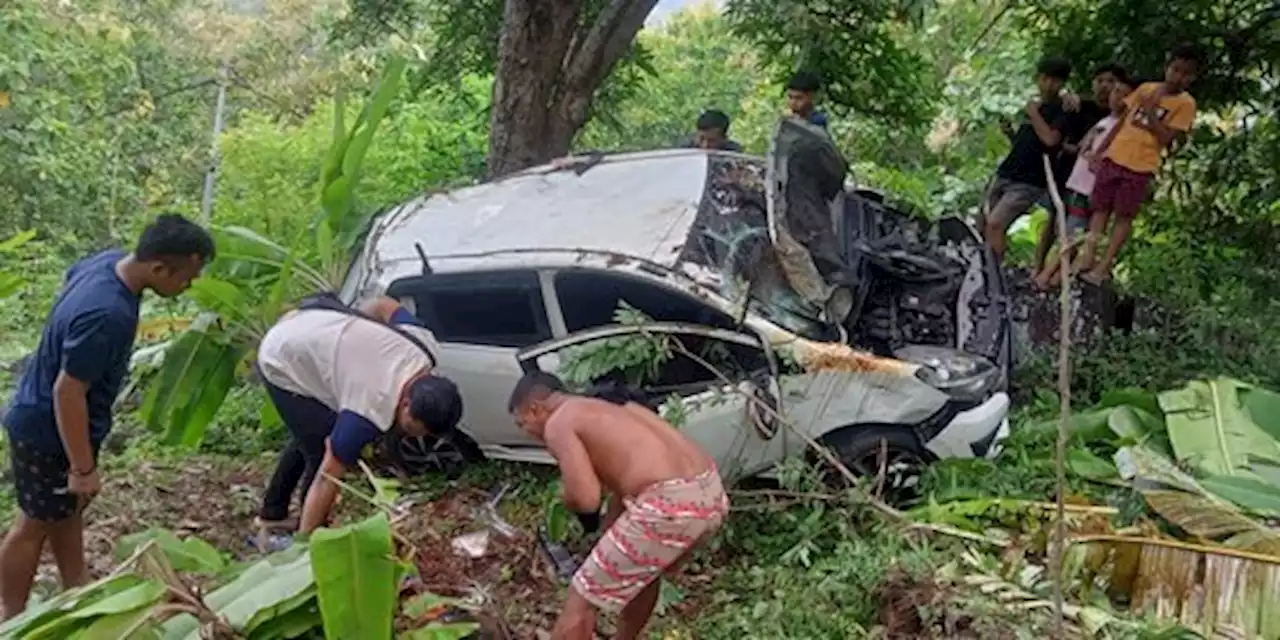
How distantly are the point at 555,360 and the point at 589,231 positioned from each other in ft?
2.74

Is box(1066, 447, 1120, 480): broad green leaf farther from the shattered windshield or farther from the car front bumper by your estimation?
the shattered windshield

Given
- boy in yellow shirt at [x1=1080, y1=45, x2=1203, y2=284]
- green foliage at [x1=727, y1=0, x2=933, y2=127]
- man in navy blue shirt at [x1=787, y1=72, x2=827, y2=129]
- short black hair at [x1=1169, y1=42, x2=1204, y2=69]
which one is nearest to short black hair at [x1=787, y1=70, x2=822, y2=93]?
man in navy blue shirt at [x1=787, y1=72, x2=827, y2=129]

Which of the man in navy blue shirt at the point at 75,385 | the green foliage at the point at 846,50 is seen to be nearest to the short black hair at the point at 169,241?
the man in navy blue shirt at the point at 75,385

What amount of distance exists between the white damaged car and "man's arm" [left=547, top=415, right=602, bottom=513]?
1.64m

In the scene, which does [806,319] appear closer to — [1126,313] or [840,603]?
[840,603]

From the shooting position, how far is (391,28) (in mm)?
12125

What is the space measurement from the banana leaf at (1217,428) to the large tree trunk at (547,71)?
4966 mm

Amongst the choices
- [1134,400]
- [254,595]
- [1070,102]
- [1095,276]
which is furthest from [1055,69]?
[254,595]

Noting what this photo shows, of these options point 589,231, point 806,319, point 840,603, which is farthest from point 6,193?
point 840,603

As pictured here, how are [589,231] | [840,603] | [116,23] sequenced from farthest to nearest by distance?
[116,23] → [589,231] → [840,603]

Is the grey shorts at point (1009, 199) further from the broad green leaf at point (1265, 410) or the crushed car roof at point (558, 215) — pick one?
the broad green leaf at point (1265, 410)

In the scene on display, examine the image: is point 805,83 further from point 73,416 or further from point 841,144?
point 841,144

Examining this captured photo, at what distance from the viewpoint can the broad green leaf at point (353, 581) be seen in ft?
11.6

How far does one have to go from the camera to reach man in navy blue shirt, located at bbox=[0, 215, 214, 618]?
4.29m
